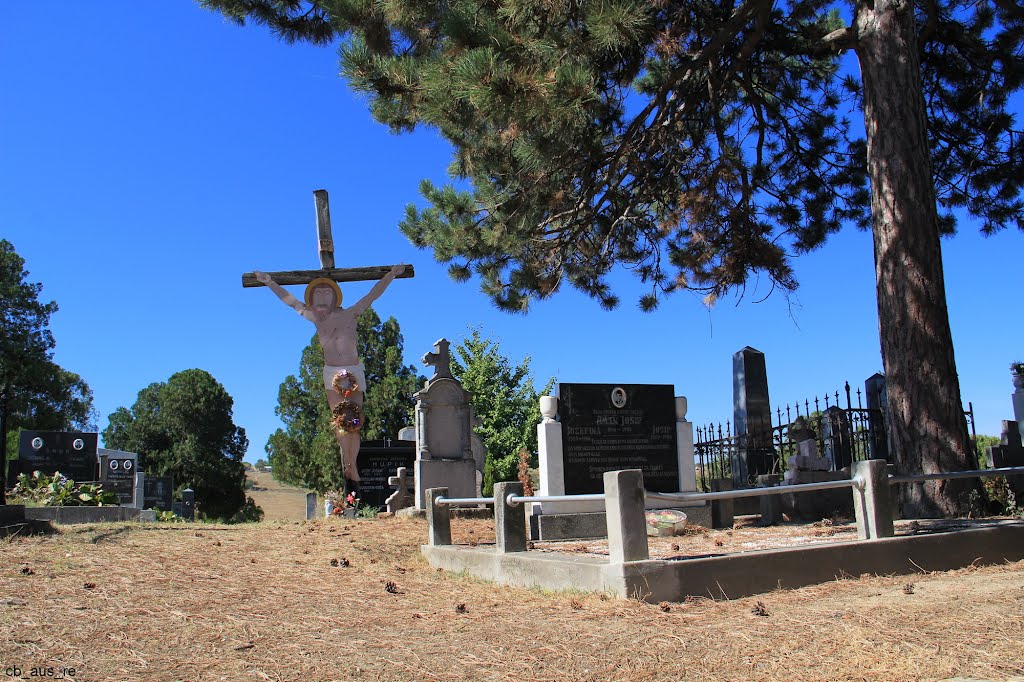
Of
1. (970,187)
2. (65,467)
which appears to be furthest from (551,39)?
(65,467)

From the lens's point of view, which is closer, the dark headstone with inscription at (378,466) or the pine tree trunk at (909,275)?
the pine tree trunk at (909,275)

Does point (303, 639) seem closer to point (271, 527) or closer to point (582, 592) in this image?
point (582, 592)

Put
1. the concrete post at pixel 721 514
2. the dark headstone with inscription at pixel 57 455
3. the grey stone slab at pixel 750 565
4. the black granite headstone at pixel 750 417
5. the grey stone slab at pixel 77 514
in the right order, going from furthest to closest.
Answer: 1. the dark headstone with inscription at pixel 57 455
2. the black granite headstone at pixel 750 417
3. the grey stone slab at pixel 77 514
4. the concrete post at pixel 721 514
5. the grey stone slab at pixel 750 565

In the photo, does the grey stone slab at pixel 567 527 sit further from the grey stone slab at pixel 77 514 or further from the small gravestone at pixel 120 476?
the small gravestone at pixel 120 476

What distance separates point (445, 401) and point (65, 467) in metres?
11.1

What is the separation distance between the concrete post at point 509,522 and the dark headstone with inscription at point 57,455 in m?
15.9

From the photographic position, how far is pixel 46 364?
34438 millimetres

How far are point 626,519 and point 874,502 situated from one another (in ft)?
8.09

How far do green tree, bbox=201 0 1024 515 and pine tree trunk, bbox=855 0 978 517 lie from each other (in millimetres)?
22

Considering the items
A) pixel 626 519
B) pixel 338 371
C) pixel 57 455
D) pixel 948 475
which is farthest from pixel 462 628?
pixel 57 455

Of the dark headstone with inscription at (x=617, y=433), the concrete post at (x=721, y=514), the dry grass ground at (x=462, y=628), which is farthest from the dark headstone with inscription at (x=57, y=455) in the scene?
the concrete post at (x=721, y=514)

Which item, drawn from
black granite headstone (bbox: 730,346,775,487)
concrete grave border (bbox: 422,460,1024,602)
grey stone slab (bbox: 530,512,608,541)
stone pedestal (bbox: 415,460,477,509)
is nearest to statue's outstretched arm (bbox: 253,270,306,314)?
stone pedestal (bbox: 415,460,477,509)

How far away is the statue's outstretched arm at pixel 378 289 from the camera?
44.8 feet

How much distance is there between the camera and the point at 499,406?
31672mm
